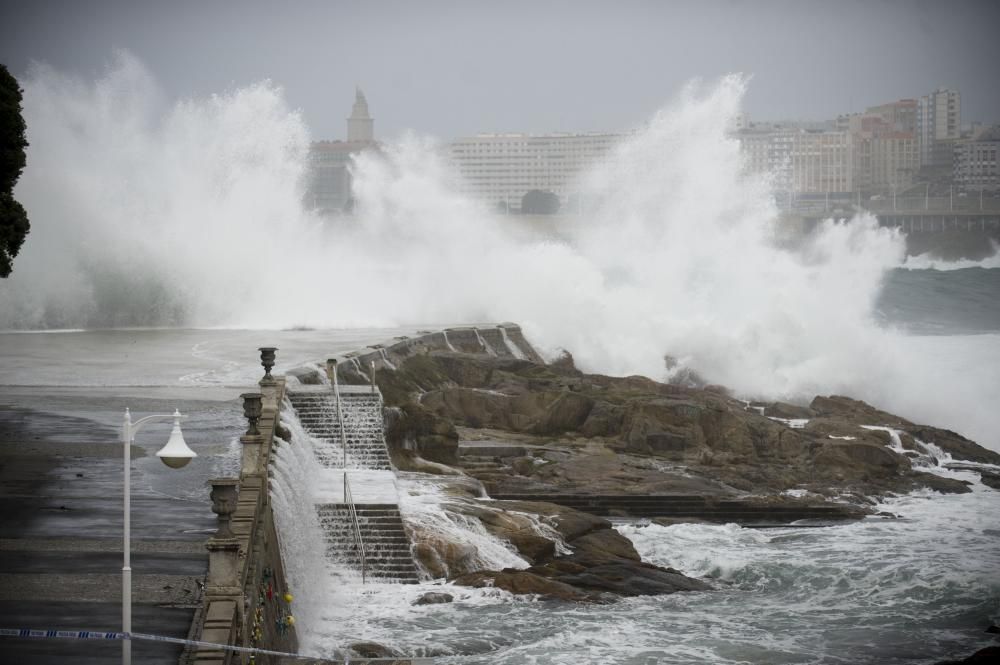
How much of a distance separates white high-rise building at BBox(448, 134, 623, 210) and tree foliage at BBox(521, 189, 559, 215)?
49.8 ft

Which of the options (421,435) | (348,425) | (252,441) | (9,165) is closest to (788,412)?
(421,435)

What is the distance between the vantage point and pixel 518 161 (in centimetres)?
17325

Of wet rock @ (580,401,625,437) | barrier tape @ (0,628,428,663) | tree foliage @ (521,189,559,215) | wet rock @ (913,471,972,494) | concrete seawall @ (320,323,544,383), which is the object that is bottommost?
barrier tape @ (0,628,428,663)

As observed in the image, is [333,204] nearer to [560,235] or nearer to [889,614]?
[560,235]

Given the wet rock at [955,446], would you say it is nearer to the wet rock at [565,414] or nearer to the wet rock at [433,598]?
the wet rock at [565,414]

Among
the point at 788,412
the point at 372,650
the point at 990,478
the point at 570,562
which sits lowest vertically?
the point at 372,650

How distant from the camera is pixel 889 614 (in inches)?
681

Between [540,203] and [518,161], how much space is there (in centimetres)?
2527

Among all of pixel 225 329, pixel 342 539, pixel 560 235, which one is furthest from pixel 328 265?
pixel 560 235

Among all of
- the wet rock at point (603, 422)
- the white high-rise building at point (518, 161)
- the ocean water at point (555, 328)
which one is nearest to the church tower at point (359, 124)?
the white high-rise building at point (518, 161)

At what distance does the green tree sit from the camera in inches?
827

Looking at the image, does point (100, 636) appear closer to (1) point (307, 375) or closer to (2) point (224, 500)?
(2) point (224, 500)

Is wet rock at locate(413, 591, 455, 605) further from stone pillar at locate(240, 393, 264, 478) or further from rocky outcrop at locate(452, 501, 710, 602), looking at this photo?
stone pillar at locate(240, 393, 264, 478)

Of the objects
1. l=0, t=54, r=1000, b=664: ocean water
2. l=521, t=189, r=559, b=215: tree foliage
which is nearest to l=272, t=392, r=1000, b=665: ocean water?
l=0, t=54, r=1000, b=664: ocean water
